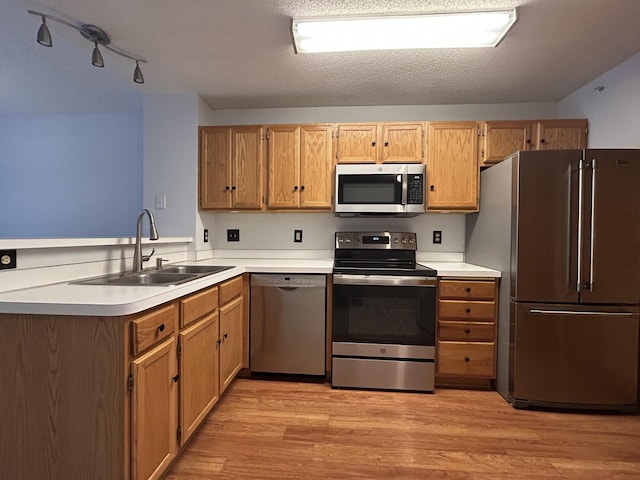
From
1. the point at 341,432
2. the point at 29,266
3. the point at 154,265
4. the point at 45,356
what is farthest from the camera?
the point at 154,265

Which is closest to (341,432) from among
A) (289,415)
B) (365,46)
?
(289,415)

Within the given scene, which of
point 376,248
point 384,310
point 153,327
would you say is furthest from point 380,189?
point 153,327

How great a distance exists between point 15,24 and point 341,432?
3160 millimetres

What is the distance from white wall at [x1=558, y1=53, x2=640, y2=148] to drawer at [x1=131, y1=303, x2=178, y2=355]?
3.03m

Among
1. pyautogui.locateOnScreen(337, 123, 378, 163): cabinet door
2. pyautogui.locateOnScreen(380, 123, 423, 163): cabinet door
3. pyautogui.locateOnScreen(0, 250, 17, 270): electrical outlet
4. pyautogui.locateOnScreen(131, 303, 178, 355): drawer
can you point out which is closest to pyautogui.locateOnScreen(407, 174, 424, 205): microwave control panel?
pyautogui.locateOnScreen(380, 123, 423, 163): cabinet door

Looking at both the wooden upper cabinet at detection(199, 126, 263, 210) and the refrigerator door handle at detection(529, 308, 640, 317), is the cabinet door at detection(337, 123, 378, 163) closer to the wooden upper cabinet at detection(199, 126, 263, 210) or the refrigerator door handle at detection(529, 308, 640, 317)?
the wooden upper cabinet at detection(199, 126, 263, 210)

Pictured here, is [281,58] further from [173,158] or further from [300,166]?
[173,158]

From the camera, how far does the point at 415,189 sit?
2533mm

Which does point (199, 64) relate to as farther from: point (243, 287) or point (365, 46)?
point (243, 287)

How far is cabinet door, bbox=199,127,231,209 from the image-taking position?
272cm

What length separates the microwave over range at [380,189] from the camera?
99.7 inches

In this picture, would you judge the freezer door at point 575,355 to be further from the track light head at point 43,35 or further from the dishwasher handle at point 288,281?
the track light head at point 43,35

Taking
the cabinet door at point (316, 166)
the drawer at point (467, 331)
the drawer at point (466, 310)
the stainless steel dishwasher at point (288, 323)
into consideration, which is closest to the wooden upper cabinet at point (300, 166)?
the cabinet door at point (316, 166)

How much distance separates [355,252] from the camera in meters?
2.83
